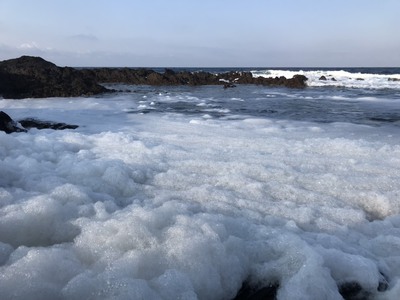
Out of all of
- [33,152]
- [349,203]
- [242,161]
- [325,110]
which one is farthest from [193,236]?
[325,110]

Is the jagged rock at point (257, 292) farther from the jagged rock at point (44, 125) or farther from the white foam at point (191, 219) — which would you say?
the jagged rock at point (44, 125)

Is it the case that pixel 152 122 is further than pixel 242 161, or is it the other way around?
pixel 152 122

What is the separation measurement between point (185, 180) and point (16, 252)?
7.02 feet

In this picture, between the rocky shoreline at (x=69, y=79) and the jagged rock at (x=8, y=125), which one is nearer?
the jagged rock at (x=8, y=125)

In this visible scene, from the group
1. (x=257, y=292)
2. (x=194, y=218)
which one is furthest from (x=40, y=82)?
(x=257, y=292)

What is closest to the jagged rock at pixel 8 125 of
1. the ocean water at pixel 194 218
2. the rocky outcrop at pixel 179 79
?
the ocean water at pixel 194 218

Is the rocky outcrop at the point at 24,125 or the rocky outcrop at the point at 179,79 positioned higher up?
the rocky outcrop at the point at 179,79

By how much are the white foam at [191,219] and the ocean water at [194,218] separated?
0.01m

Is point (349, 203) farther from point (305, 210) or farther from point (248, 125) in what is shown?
point (248, 125)

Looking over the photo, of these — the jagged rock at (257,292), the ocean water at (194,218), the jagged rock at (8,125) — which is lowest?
the jagged rock at (257,292)

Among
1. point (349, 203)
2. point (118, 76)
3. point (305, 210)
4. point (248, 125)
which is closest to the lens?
point (305, 210)

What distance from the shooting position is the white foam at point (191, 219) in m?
2.35

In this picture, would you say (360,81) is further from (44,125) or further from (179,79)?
(44,125)

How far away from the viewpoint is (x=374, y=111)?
12102 mm
